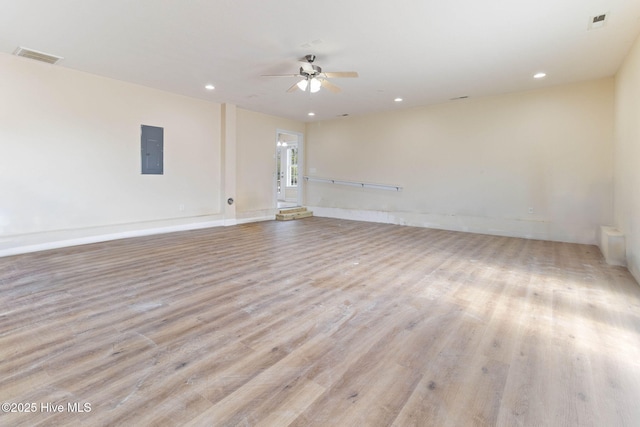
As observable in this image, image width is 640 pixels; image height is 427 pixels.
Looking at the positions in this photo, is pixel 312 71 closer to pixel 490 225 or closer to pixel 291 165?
pixel 490 225

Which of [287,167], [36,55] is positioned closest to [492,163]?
[287,167]

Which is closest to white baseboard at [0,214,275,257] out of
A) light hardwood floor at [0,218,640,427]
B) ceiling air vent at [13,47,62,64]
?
light hardwood floor at [0,218,640,427]

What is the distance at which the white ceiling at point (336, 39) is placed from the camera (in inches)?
119

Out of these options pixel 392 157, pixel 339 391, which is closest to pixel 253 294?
pixel 339 391

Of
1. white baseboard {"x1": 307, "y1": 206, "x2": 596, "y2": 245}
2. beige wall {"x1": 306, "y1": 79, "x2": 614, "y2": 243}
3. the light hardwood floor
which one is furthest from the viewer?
white baseboard {"x1": 307, "y1": 206, "x2": 596, "y2": 245}

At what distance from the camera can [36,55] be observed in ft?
13.7

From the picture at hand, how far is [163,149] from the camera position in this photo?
19.8 ft

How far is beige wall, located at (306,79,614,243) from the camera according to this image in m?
5.33

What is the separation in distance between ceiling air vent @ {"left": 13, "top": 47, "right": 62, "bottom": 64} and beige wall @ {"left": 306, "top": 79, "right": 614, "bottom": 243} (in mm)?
6177

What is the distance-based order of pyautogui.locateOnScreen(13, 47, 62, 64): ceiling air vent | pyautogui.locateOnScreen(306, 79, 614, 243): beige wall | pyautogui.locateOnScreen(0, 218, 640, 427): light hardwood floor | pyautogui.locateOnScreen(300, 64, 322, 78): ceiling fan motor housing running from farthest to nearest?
pyautogui.locateOnScreen(306, 79, 614, 243): beige wall
pyautogui.locateOnScreen(300, 64, 322, 78): ceiling fan motor housing
pyautogui.locateOnScreen(13, 47, 62, 64): ceiling air vent
pyautogui.locateOnScreen(0, 218, 640, 427): light hardwood floor

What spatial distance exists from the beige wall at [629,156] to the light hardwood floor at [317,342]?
0.49 meters

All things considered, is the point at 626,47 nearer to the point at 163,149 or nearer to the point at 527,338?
the point at 527,338

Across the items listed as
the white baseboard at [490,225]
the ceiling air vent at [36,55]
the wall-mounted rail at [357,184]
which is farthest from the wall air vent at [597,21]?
the ceiling air vent at [36,55]

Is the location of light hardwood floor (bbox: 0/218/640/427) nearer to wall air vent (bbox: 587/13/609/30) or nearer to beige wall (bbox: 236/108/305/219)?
wall air vent (bbox: 587/13/609/30)
